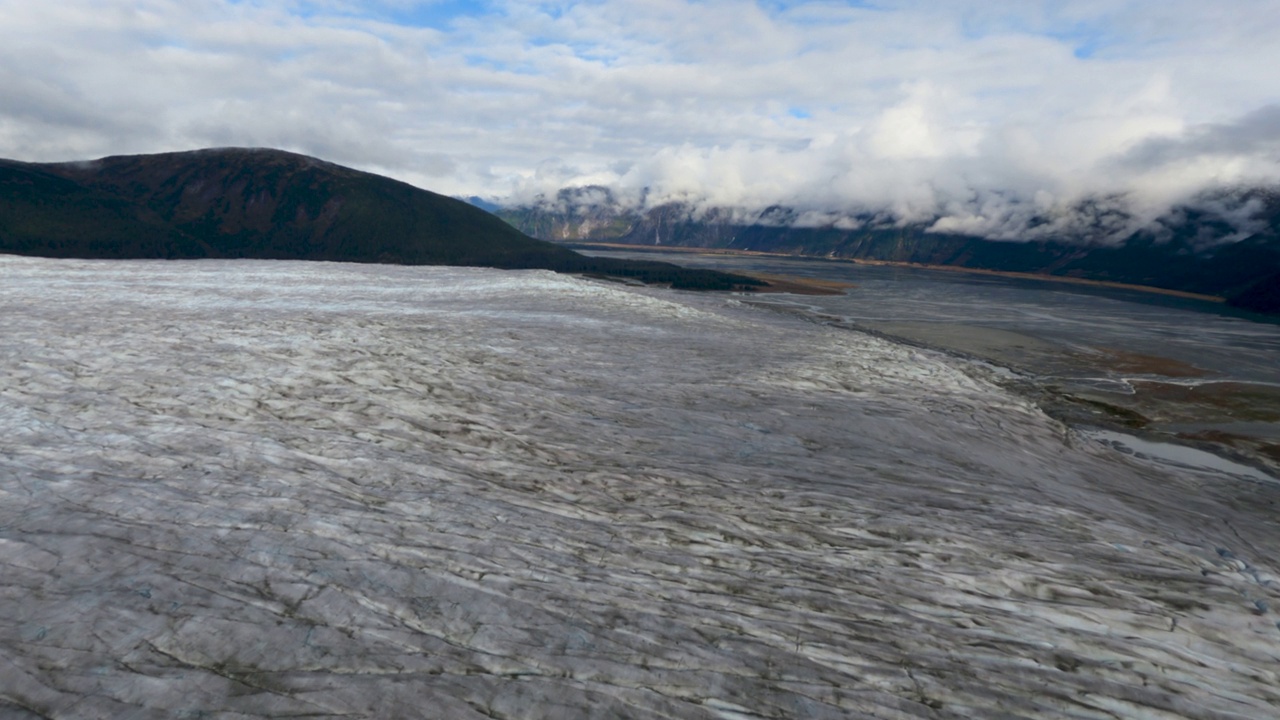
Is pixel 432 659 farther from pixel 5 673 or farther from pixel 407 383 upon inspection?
pixel 407 383

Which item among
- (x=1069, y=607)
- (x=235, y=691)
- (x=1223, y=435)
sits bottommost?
(x=1223, y=435)

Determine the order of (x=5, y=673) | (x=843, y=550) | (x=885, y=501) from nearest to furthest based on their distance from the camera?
(x=5, y=673)
(x=843, y=550)
(x=885, y=501)

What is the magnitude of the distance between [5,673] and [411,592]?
4.01 metres

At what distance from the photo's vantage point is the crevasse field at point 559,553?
7426 millimetres

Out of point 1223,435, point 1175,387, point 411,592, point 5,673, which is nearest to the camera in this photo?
point 5,673

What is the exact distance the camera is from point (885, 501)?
47.6ft

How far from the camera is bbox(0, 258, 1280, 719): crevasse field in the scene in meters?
7.43

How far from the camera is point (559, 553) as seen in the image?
10.6 meters

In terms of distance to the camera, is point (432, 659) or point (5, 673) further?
point (432, 659)

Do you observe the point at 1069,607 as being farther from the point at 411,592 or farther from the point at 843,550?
the point at 411,592

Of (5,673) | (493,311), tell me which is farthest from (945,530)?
(493,311)

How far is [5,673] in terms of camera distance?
6617 millimetres

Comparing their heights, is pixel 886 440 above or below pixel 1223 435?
above

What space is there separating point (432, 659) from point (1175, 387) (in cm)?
6222
